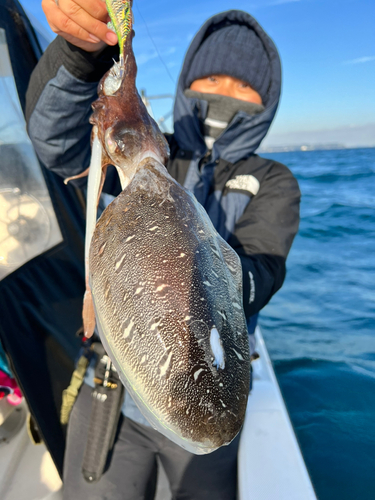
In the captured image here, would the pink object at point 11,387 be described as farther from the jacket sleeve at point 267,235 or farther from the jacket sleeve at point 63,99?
the jacket sleeve at point 267,235

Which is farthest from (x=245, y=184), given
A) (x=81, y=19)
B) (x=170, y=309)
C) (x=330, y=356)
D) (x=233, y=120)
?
(x=330, y=356)

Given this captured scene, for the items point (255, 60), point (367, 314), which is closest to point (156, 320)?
point (255, 60)

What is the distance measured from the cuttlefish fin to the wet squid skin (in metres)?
0.12

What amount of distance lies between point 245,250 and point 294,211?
1.87ft

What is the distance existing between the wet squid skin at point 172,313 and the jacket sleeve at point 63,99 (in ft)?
2.32

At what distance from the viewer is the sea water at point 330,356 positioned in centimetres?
293

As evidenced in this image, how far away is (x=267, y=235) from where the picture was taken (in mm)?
1907

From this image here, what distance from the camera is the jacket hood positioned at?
2.20m

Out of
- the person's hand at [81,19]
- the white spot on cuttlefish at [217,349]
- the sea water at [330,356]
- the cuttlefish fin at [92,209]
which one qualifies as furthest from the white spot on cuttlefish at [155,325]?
the sea water at [330,356]

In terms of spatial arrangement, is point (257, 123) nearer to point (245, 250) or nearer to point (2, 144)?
point (245, 250)

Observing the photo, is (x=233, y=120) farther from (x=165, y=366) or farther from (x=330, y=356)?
(x=330, y=356)

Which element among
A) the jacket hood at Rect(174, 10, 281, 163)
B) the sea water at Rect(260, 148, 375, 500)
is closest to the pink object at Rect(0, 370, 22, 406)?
the jacket hood at Rect(174, 10, 281, 163)

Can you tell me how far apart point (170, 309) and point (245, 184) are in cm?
155

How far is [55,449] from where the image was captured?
2.38 metres
